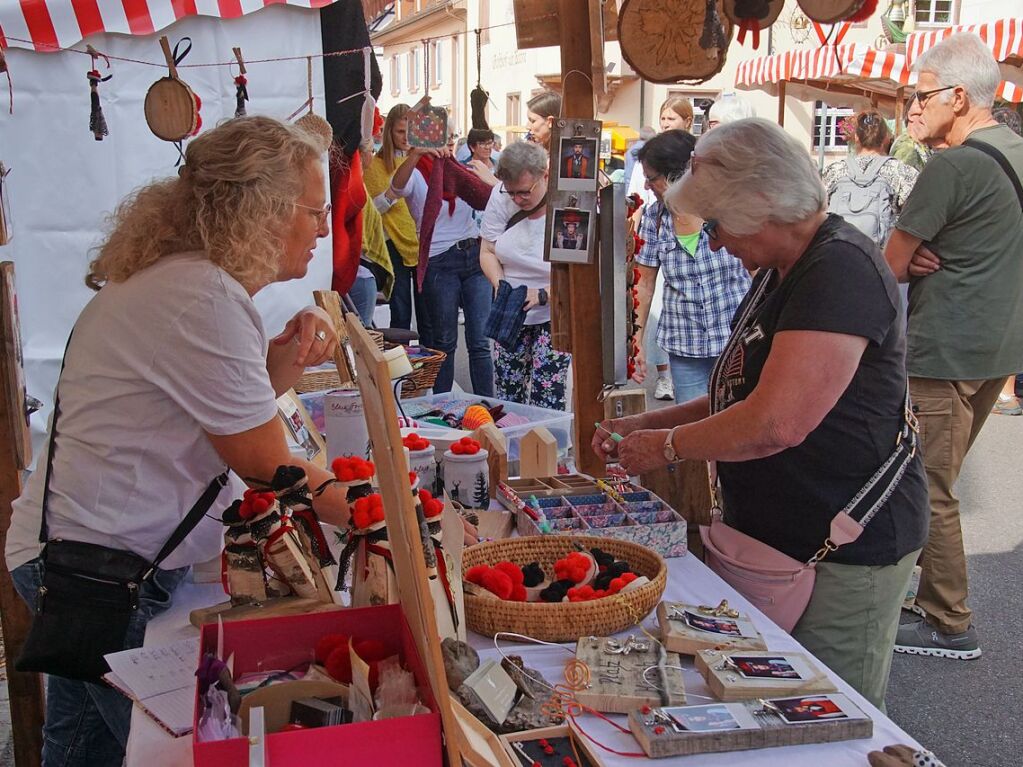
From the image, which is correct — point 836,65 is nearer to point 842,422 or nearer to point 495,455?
point 495,455

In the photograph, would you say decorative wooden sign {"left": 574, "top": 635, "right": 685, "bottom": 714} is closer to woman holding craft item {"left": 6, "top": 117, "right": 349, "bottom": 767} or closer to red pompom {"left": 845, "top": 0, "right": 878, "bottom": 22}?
woman holding craft item {"left": 6, "top": 117, "right": 349, "bottom": 767}

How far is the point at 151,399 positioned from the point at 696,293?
3163mm

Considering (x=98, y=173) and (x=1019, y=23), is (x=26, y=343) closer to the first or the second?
(x=98, y=173)

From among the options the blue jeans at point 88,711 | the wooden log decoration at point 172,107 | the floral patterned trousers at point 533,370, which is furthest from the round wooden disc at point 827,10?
the wooden log decoration at point 172,107

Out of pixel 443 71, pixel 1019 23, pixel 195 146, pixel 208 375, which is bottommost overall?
pixel 208 375

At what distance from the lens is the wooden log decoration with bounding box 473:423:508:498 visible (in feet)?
8.23

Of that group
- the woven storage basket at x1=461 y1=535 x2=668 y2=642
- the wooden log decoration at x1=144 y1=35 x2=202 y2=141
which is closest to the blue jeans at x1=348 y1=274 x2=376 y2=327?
the wooden log decoration at x1=144 y1=35 x2=202 y2=141

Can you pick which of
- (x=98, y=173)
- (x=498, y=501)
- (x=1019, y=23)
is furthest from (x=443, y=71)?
(x=498, y=501)

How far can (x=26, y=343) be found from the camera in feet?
13.8

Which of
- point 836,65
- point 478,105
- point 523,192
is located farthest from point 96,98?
point 836,65

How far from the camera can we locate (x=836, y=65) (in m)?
8.65

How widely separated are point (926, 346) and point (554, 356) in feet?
5.53

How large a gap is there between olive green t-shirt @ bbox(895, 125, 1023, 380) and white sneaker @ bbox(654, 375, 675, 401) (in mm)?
3475

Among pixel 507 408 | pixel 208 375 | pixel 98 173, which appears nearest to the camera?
pixel 208 375
